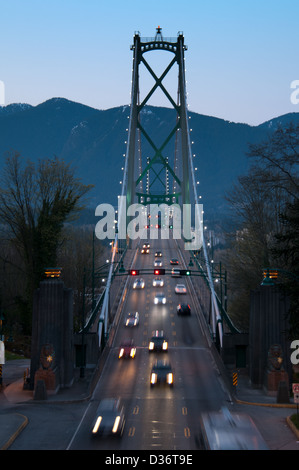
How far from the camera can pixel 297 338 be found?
158 ft

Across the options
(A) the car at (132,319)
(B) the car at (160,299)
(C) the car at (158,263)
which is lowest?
(A) the car at (132,319)

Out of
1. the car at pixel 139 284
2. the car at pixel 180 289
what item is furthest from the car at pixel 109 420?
the car at pixel 139 284

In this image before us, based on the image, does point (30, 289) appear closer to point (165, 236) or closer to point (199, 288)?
point (199, 288)

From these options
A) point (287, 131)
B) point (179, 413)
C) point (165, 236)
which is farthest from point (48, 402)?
point (165, 236)

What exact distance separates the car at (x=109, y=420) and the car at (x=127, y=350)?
1803 centimetres

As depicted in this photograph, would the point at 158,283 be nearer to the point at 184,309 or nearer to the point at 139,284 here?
the point at 139,284

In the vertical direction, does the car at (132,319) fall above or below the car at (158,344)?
above

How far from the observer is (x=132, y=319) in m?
62.0

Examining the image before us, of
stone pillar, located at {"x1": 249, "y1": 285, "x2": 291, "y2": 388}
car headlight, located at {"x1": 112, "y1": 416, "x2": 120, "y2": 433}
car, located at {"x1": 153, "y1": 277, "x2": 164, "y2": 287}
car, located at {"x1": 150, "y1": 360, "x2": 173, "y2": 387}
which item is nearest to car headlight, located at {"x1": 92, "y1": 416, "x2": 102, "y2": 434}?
car headlight, located at {"x1": 112, "y1": 416, "x2": 120, "y2": 433}

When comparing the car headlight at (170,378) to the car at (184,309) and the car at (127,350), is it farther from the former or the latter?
the car at (184,309)

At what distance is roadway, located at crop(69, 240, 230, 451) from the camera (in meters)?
30.9

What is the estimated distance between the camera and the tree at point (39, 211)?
5819cm

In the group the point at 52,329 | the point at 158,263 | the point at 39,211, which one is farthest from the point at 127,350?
the point at 158,263

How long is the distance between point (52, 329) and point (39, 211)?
25.6 metres
